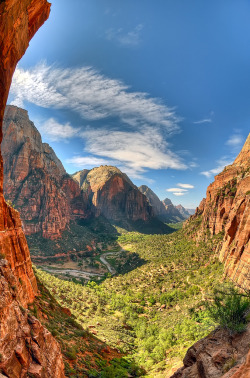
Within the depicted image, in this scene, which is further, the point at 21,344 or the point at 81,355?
the point at 81,355

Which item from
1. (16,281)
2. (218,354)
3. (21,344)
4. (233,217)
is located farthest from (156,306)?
(21,344)

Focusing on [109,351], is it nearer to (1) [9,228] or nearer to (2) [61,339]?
(2) [61,339]

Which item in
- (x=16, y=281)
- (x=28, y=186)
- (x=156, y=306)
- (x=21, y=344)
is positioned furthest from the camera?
(x=28, y=186)

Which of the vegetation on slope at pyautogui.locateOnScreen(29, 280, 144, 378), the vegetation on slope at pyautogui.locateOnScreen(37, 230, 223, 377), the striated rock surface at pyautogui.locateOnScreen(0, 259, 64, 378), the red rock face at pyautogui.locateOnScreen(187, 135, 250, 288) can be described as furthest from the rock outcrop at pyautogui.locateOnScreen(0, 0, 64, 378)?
the red rock face at pyautogui.locateOnScreen(187, 135, 250, 288)

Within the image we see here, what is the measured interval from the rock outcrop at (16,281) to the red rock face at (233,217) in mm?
25155

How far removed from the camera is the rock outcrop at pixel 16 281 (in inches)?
300

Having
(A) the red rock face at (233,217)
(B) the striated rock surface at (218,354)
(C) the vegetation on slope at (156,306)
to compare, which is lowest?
(C) the vegetation on slope at (156,306)

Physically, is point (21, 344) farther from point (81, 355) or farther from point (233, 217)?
point (233, 217)

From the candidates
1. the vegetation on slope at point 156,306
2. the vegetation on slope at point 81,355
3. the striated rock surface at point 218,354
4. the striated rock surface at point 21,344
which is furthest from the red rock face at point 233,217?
the striated rock surface at point 21,344

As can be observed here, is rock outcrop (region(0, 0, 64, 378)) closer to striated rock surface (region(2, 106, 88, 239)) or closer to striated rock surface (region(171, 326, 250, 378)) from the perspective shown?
striated rock surface (region(171, 326, 250, 378))

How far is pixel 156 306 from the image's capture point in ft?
131

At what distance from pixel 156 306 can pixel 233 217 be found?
2595 centimetres

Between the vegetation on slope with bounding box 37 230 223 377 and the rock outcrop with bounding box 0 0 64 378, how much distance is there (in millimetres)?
15777

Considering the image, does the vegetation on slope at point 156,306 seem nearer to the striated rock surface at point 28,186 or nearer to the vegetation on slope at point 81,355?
the vegetation on slope at point 81,355
